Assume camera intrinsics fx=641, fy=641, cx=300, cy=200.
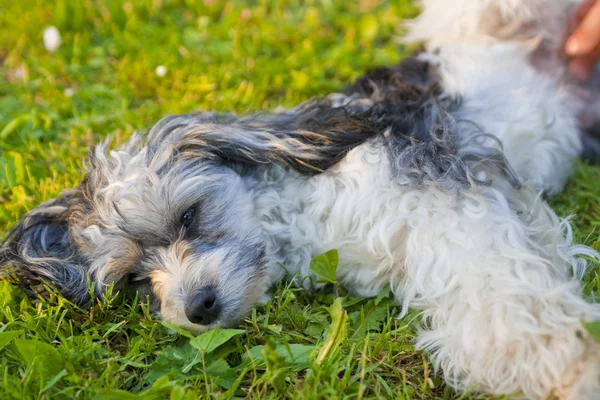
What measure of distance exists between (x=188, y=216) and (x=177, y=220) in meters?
0.07

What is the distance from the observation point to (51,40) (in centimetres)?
580

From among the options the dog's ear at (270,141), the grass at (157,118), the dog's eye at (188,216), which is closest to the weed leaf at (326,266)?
the grass at (157,118)

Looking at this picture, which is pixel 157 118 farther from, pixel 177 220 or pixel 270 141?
pixel 177 220

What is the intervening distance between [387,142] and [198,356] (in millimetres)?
1480

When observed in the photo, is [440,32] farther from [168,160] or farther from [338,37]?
[168,160]

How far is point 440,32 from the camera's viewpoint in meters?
5.13

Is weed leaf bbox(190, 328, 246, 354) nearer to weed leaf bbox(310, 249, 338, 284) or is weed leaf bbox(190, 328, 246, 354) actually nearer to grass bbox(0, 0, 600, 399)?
grass bbox(0, 0, 600, 399)

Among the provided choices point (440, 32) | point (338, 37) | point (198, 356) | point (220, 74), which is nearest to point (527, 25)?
point (440, 32)

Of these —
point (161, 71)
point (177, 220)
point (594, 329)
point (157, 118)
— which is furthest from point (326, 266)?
point (161, 71)

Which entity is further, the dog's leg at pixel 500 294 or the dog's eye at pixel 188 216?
the dog's eye at pixel 188 216

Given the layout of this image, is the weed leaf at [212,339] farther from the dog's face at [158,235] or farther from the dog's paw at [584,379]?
the dog's paw at [584,379]

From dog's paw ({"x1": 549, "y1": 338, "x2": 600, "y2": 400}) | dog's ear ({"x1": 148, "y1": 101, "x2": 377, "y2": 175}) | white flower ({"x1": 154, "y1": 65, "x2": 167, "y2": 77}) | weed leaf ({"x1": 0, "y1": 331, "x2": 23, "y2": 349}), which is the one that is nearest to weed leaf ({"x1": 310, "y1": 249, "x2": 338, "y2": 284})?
dog's ear ({"x1": 148, "y1": 101, "x2": 377, "y2": 175})

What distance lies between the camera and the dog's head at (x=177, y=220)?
3.17 meters

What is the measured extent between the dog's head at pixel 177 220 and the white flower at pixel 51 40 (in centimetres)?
267
